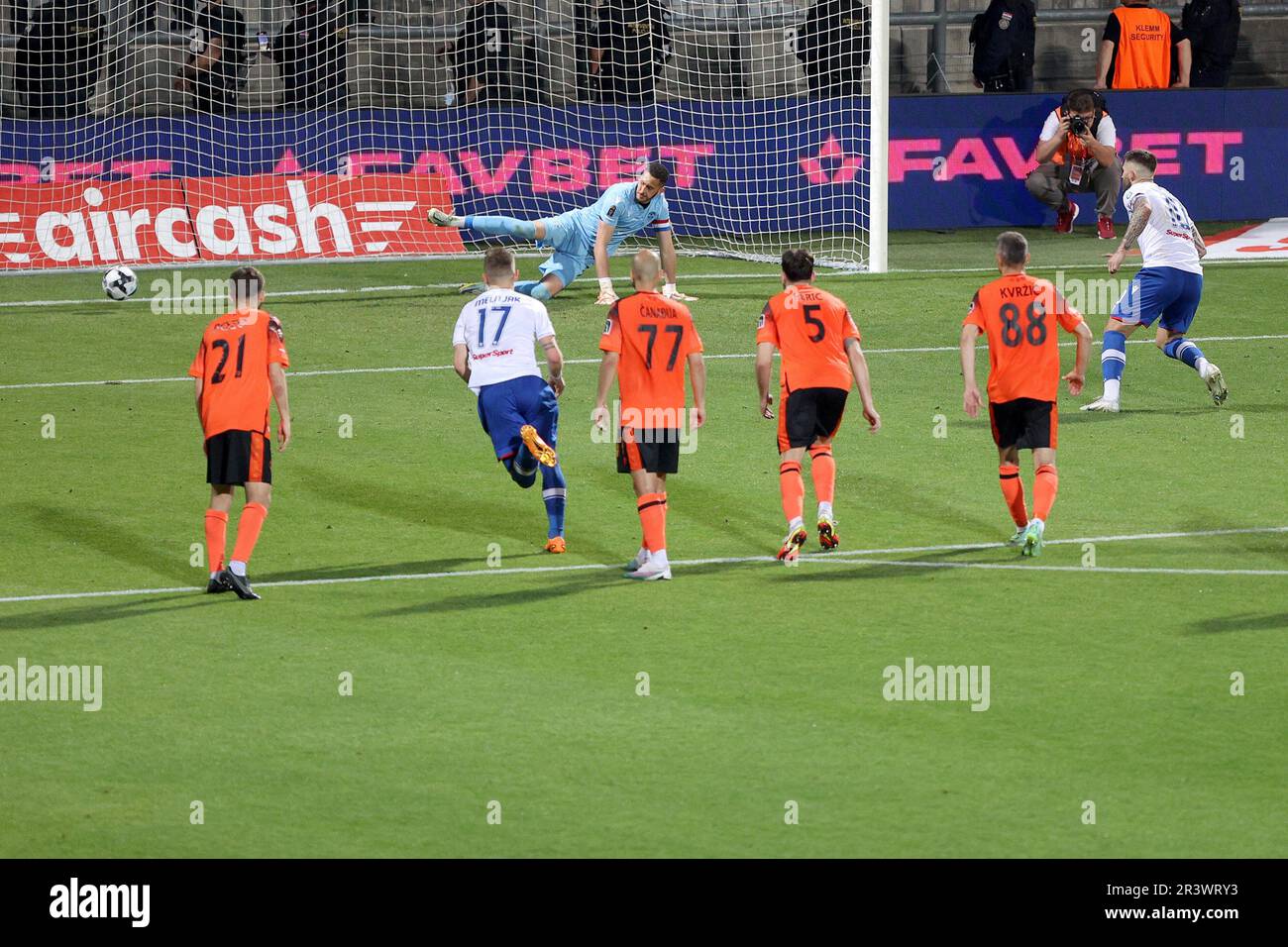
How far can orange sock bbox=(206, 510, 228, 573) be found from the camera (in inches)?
399

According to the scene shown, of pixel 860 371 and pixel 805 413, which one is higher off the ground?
pixel 860 371

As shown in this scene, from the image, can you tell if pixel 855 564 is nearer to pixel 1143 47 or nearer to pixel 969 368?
pixel 969 368

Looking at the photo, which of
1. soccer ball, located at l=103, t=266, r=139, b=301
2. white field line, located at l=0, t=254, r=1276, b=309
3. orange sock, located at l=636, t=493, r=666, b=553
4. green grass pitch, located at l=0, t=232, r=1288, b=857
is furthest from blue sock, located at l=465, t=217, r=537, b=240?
orange sock, located at l=636, t=493, r=666, b=553

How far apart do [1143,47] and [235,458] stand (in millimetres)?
20074

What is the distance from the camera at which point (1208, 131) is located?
86.0 ft

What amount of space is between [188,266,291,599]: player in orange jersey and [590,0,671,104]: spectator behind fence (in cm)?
1596

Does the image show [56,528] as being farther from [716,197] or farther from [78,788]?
[716,197]

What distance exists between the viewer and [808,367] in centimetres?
1093

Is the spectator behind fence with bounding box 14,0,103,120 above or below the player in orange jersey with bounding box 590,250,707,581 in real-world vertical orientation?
above

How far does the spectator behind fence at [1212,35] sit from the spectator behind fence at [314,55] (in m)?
12.4

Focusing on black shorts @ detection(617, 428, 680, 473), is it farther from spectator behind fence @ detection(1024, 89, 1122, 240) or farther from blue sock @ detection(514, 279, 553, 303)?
spectator behind fence @ detection(1024, 89, 1122, 240)

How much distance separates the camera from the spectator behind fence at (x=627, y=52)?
25875mm

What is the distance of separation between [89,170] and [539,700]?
1740 centimetres

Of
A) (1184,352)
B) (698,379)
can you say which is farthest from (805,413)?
(1184,352)
